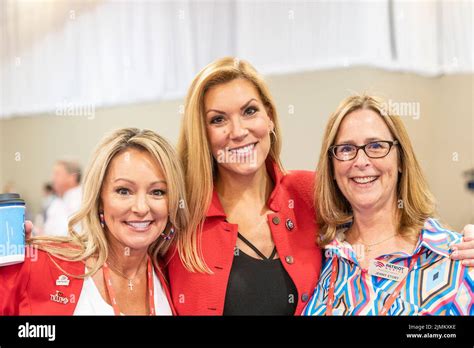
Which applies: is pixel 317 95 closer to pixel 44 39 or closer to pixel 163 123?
pixel 163 123

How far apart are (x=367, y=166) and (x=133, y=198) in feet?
3.11

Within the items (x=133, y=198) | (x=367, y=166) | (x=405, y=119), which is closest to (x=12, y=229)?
(x=133, y=198)

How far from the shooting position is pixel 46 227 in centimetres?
449

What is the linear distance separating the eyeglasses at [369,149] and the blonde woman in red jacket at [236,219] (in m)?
0.35

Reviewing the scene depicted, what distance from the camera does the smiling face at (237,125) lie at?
2.42 meters

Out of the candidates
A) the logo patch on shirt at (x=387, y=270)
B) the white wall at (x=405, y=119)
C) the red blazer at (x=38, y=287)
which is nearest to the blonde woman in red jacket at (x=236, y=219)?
the logo patch on shirt at (x=387, y=270)

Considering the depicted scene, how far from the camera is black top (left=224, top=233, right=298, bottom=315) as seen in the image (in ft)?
7.57

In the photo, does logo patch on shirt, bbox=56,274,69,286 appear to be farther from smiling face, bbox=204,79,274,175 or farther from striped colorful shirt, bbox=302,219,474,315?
striped colorful shirt, bbox=302,219,474,315

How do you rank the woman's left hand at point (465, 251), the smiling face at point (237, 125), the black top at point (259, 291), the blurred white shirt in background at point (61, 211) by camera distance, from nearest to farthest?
the woman's left hand at point (465, 251) → the black top at point (259, 291) → the smiling face at point (237, 125) → the blurred white shirt in background at point (61, 211)

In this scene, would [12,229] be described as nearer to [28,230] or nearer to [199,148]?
[28,230]

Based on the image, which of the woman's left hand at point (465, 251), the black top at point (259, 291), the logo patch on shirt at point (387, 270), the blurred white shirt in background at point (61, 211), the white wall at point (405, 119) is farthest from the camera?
the blurred white shirt in background at point (61, 211)

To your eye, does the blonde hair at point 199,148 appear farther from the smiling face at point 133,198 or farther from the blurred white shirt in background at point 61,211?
the blurred white shirt in background at point 61,211
